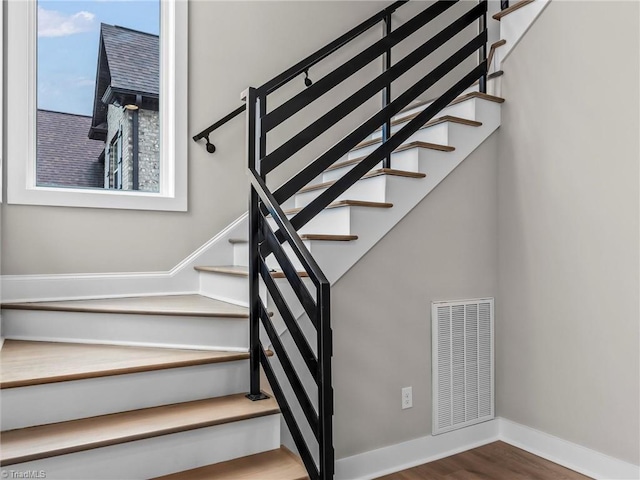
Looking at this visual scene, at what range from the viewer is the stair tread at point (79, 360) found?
177 cm

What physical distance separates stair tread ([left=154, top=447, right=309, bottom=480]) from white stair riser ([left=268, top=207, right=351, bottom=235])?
3.49 feet

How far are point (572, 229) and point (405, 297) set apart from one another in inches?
37.2

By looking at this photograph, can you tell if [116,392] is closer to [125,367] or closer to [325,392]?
[125,367]

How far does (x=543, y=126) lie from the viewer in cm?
268

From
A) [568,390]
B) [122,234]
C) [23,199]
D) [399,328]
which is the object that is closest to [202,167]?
[122,234]

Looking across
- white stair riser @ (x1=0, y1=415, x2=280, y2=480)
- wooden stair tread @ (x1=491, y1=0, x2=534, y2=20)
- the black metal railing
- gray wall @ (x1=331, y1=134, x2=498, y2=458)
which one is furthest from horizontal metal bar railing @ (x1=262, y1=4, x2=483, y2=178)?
white stair riser @ (x1=0, y1=415, x2=280, y2=480)

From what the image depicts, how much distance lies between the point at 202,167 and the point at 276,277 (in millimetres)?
1277

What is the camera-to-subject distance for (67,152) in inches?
112

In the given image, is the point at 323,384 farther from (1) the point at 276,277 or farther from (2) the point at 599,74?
(2) the point at 599,74

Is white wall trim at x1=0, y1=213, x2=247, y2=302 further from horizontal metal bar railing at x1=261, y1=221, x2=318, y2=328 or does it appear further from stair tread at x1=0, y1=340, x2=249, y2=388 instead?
horizontal metal bar railing at x1=261, y1=221, x2=318, y2=328

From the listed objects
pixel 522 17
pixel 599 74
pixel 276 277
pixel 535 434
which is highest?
pixel 522 17

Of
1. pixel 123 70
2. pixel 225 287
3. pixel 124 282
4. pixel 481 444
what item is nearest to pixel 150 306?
pixel 225 287

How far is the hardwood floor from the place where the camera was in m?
2.36

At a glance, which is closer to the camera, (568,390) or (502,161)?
(568,390)
